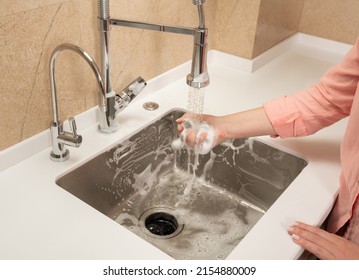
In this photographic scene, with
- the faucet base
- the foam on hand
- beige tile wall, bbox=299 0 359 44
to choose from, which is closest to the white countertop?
the faucet base

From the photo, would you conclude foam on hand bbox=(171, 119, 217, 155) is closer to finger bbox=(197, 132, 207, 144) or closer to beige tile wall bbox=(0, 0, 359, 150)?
finger bbox=(197, 132, 207, 144)

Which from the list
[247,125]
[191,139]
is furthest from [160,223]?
[247,125]

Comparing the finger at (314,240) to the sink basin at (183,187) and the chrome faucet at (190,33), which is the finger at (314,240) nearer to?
the sink basin at (183,187)

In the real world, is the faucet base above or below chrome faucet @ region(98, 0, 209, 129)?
below

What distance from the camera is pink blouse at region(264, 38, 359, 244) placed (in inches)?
→ 35.8

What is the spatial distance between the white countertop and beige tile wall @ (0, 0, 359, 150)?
0.06 m

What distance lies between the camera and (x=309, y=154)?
1.08 m

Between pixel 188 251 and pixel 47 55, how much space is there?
0.57 m

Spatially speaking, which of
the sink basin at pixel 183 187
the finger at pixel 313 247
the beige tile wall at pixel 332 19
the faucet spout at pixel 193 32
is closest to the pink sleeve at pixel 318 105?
the sink basin at pixel 183 187

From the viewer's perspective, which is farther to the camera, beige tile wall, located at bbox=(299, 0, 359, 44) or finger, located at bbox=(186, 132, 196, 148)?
beige tile wall, located at bbox=(299, 0, 359, 44)

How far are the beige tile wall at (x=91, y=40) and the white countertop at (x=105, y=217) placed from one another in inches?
2.4

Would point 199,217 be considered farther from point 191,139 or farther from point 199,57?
point 199,57

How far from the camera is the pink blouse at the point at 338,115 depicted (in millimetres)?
910

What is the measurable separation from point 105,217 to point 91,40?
456 mm
